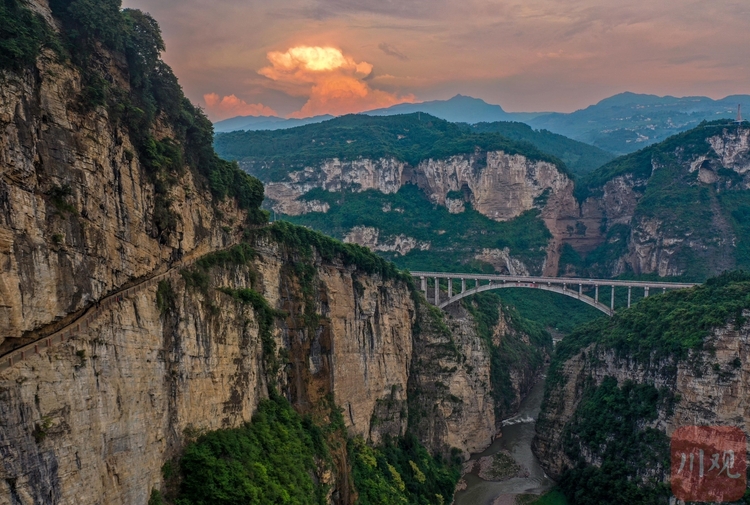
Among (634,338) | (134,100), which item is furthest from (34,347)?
(634,338)

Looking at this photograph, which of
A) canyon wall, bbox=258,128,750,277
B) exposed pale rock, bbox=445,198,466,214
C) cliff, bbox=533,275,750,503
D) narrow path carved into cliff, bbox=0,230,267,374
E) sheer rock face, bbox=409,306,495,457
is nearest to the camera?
narrow path carved into cliff, bbox=0,230,267,374

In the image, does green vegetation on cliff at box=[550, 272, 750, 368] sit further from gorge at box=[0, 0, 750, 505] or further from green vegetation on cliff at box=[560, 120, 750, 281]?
green vegetation on cliff at box=[560, 120, 750, 281]

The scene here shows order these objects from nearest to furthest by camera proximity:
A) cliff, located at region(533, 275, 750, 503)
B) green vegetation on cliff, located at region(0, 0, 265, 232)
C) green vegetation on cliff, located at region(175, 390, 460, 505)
→ green vegetation on cliff, located at region(0, 0, 265, 232)
green vegetation on cliff, located at region(175, 390, 460, 505)
cliff, located at region(533, 275, 750, 503)

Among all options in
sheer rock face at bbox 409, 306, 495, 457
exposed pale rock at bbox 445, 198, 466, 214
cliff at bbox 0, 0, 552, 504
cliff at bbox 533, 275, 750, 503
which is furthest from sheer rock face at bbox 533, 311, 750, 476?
exposed pale rock at bbox 445, 198, 466, 214

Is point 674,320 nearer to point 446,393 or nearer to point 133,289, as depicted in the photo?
point 446,393

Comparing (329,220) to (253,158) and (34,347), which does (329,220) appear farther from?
(34,347)

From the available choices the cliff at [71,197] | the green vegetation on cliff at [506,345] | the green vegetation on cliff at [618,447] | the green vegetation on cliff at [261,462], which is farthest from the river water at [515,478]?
the cliff at [71,197]
